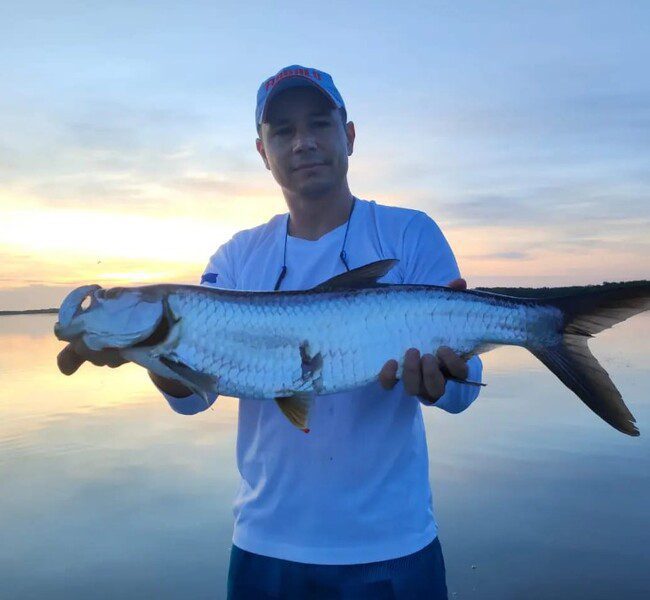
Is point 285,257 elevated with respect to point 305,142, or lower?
lower

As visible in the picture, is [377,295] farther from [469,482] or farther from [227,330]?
[469,482]

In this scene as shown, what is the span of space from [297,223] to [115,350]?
4.53 ft

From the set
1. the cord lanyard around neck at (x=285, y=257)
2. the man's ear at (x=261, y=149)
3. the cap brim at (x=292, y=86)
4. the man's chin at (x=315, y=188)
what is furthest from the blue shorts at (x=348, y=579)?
A: the cap brim at (x=292, y=86)

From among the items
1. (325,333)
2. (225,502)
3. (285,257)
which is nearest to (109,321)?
(285,257)

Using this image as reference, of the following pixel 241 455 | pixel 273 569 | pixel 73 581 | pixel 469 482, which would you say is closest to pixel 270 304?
pixel 241 455

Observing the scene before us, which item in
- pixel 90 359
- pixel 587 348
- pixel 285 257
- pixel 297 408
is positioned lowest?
pixel 297 408

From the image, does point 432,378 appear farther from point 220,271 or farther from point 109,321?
point 109,321

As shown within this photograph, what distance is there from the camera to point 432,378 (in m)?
3.29

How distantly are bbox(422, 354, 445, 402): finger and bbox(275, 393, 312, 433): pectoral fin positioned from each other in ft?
2.05

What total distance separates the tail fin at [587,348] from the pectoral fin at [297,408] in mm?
1327

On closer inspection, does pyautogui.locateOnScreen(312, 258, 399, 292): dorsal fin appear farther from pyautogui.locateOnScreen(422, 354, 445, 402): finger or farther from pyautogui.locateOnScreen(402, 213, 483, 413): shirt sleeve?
pyautogui.locateOnScreen(422, 354, 445, 402): finger

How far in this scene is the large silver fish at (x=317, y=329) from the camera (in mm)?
3445

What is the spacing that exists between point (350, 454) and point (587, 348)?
1.43 metres

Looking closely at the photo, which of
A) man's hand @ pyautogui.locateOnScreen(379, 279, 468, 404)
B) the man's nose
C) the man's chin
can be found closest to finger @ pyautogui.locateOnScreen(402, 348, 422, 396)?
man's hand @ pyautogui.locateOnScreen(379, 279, 468, 404)
